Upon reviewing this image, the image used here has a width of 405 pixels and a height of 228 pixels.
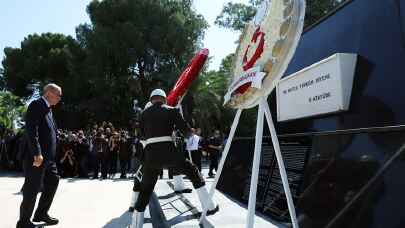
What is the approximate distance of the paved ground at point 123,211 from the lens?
15.9ft

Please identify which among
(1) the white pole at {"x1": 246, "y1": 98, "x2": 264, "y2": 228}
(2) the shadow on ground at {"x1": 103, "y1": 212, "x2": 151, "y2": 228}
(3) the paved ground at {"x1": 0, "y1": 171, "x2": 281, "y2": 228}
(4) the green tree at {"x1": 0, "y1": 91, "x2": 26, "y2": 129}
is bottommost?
(2) the shadow on ground at {"x1": 103, "y1": 212, "x2": 151, "y2": 228}

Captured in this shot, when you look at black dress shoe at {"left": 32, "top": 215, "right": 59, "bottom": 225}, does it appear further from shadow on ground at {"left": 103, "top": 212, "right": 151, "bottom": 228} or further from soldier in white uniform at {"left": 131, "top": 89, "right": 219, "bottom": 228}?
soldier in white uniform at {"left": 131, "top": 89, "right": 219, "bottom": 228}

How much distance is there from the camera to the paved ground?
4.85 m

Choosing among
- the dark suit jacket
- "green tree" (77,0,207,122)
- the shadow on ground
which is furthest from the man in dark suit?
"green tree" (77,0,207,122)

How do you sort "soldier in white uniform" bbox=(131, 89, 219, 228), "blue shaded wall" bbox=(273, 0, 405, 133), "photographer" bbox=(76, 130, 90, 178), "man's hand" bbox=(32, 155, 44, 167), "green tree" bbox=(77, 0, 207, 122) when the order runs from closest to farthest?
1. "blue shaded wall" bbox=(273, 0, 405, 133)
2. "soldier in white uniform" bbox=(131, 89, 219, 228)
3. "man's hand" bbox=(32, 155, 44, 167)
4. "photographer" bbox=(76, 130, 90, 178)
5. "green tree" bbox=(77, 0, 207, 122)

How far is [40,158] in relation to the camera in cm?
484

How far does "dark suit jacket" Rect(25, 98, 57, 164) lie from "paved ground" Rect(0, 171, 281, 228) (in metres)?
1.16

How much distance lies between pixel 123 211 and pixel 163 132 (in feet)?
8.88

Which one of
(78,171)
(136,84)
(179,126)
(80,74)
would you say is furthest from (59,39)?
(179,126)

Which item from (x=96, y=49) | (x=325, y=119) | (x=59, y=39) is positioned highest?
(x=59, y=39)

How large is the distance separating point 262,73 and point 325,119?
Answer: 147 cm

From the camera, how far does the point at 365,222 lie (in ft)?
8.93

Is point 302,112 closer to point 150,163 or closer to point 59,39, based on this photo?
point 150,163

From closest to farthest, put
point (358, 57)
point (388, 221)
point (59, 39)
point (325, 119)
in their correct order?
point (388, 221), point (358, 57), point (325, 119), point (59, 39)
